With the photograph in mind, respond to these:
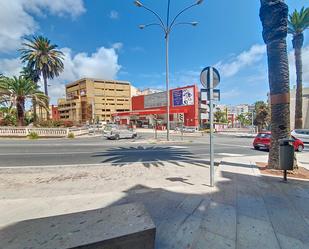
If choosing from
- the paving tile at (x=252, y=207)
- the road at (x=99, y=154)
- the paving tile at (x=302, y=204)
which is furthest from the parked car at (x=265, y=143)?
the paving tile at (x=252, y=207)

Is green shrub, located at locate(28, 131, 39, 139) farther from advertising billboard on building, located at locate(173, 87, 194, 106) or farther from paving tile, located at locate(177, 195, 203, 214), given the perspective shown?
advertising billboard on building, located at locate(173, 87, 194, 106)

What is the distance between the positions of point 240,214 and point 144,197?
2078mm

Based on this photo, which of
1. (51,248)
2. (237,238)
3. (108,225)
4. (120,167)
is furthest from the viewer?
(120,167)

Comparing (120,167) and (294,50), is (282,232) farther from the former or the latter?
(294,50)

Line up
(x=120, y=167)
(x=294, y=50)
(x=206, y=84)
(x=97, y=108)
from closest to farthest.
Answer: (x=206, y=84), (x=120, y=167), (x=294, y=50), (x=97, y=108)

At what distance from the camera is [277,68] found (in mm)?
6625

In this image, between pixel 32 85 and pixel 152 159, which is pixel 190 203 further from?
pixel 32 85

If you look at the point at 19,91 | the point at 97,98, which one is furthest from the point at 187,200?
the point at 97,98

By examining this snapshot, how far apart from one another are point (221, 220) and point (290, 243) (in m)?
0.99

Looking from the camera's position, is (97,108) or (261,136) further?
(97,108)

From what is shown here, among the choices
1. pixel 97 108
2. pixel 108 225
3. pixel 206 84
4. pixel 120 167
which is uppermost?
pixel 97 108

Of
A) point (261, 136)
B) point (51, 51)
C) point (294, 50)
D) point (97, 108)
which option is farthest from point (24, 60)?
point (97, 108)

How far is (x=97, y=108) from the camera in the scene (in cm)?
9062

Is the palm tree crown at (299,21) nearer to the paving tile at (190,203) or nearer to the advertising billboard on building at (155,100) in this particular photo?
the paving tile at (190,203)
